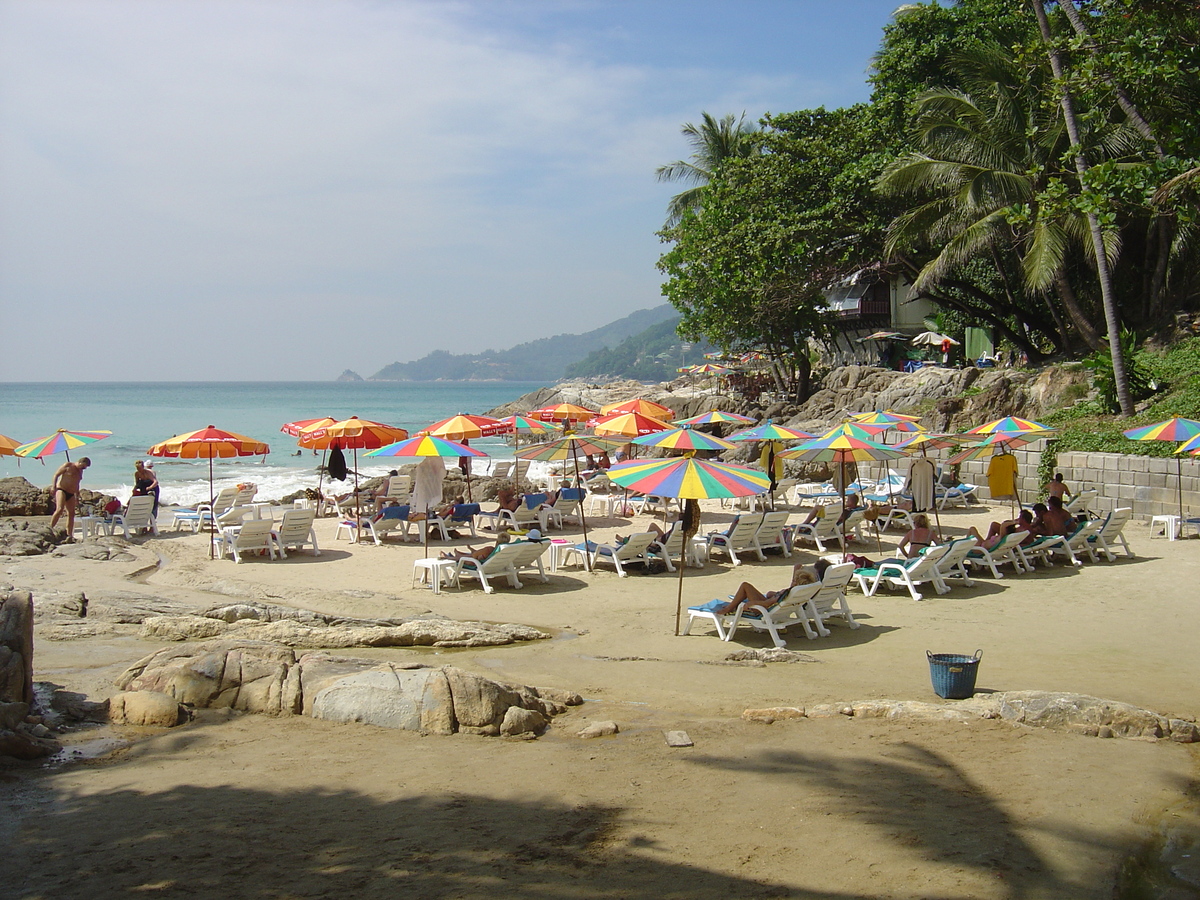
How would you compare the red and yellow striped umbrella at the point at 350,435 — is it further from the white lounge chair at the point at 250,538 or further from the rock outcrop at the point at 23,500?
the rock outcrop at the point at 23,500

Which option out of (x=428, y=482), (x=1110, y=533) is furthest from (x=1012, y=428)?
(x=428, y=482)

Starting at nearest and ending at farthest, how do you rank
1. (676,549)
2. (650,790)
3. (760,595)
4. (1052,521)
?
(650,790)
(760,595)
(1052,521)
(676,549)

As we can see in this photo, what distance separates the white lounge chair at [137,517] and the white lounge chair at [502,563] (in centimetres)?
719

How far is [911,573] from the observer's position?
34.0 feet

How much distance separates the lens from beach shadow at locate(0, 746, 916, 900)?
3.74 metres

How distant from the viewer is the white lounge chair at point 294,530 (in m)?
13.3

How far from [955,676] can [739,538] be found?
20.1 ft

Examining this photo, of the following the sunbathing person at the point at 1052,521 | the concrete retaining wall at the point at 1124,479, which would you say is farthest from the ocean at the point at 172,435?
the sunbathing person at the point at 1052,521

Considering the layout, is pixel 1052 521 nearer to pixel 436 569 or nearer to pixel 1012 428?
pixel 1012 428

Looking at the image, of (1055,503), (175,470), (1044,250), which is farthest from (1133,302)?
(175,470)

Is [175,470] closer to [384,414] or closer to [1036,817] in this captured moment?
[1036,817]

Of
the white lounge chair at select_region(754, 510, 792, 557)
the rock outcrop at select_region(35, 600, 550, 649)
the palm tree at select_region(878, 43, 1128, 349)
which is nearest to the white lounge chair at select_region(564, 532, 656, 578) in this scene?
→ the white lounge chair at select_region(754, 510, 792, 557)

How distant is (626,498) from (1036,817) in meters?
13.6

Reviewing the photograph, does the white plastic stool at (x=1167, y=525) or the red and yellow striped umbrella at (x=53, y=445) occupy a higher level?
the red and yellow striped umbrella at (x=53, y=445)
